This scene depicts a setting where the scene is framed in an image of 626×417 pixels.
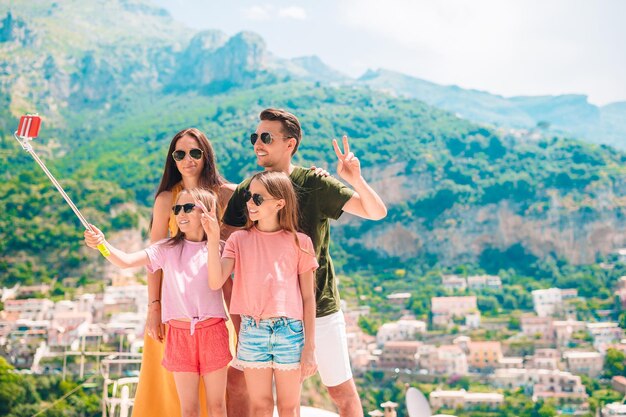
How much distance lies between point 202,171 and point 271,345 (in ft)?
2.46

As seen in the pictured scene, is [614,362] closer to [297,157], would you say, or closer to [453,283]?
[453,283]

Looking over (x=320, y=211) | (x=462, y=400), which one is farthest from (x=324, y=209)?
(x=462, y=400)

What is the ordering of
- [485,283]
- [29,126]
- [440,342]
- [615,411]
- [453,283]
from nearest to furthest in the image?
[29,126] → [615,411] → [440,342] → [485,283] → [453,283]

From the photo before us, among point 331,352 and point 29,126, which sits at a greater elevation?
point 29,126

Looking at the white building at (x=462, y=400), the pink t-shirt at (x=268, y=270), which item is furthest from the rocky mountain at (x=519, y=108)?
the pink t-shirt at (x=268, y=270)

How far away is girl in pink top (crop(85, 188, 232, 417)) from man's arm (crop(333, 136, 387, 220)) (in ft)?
1.52

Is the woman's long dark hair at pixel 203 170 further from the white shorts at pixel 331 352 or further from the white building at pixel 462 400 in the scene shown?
the white building at pixel 462 400

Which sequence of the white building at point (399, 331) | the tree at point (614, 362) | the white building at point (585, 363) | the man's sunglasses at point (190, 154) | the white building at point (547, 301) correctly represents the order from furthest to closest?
the white building at point (547, 301)
the white building at point (399, 331)
the white building at point (585, 363)
the tree at point (614, 362)
the man's sunglasses at point (190, 154)

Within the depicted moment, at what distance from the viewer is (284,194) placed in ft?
6.17

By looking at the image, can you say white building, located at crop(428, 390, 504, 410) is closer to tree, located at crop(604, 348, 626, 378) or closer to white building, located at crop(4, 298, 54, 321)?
tree, located at crop(604, 348, 626, 378)

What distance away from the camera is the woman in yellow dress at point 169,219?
2166 millimetres

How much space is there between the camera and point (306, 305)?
1847 millimetres

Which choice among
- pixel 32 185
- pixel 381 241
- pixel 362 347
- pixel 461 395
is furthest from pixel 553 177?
pixel 32 185

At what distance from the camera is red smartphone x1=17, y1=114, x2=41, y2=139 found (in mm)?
1962
